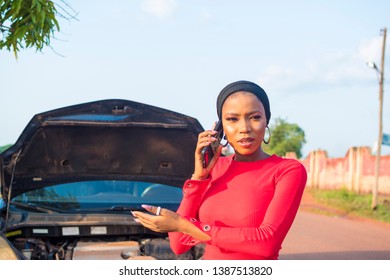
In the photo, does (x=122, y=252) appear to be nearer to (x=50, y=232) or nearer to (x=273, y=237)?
(x=50, y=232)

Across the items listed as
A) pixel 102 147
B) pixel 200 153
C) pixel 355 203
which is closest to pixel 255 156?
pixel 200 153

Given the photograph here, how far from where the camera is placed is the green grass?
49.4ft

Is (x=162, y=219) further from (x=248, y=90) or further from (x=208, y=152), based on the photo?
(x=248, y=90)

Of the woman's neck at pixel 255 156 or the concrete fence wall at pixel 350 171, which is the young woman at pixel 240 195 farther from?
the concrete fence wall at pixel 350 171

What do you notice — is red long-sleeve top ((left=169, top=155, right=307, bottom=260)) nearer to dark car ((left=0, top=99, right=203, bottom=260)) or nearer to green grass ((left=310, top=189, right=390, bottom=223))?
dark car ((left=0, top=99, right=203, bottom=260))

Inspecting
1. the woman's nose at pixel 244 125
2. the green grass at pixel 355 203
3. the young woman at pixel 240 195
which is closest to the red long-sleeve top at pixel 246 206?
the young woman at pixel 240 195

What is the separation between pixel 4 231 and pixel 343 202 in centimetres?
1602

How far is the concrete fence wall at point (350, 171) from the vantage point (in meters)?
18.3

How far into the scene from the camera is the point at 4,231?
322 centimetres

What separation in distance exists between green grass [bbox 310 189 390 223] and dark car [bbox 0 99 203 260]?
37.1 ft

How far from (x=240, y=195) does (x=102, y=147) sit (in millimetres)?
→ 2460

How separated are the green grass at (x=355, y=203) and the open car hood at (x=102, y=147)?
1129 centimetres

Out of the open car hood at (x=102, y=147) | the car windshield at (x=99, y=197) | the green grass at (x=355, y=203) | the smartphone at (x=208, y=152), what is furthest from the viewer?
the green grass at (x=355, y=203)
